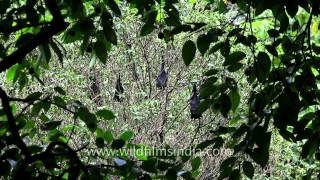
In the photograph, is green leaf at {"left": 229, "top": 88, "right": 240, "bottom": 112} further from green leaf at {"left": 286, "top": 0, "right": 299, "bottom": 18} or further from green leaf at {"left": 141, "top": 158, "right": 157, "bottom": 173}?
green leaf at {"left": 141, "top": 158, "right": 157, "bottom": 173}

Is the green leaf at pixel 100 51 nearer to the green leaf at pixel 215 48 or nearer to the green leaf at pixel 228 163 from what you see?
the green leaf at pixel 215 48

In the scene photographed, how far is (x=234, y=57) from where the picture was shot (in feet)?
3.86

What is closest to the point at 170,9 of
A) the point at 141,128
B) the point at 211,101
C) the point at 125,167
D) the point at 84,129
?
the point at 211,101

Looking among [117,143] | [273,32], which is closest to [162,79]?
[273,32]

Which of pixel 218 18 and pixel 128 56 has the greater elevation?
pixel 218 18

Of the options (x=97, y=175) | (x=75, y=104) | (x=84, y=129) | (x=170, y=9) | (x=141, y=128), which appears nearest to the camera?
(x=97, y=175)

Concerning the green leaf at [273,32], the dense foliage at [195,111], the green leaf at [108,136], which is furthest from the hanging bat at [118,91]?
the green leaf at [108,136]

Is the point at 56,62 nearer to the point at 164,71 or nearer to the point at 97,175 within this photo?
the point at 164,71

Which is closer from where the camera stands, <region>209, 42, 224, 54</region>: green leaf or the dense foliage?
the dense foliage

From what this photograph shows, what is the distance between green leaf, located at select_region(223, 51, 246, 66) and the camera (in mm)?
1172

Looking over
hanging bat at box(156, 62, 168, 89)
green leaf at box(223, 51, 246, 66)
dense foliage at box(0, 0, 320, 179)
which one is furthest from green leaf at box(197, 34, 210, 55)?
hanging bat at box(156, 62, 168, 89)

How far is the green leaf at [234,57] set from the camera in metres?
1.17

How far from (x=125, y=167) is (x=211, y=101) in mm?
367

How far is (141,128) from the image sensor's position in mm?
3473
